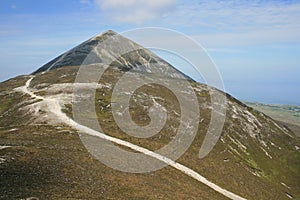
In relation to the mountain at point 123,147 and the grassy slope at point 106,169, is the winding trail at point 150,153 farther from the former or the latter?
the grassy slope at point 106,169

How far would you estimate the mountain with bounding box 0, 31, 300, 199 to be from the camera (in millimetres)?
46062

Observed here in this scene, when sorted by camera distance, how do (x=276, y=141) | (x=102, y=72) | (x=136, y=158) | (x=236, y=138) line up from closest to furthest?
(x=136, y=158), (x=236, y=138), (x=276, y=141), (x=102, y=72)

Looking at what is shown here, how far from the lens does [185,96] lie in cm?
13975

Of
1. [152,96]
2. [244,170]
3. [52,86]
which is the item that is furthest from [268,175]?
[52,86]

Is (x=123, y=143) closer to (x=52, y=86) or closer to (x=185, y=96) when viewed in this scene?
(x=52, y=86)

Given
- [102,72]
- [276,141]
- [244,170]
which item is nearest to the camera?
[244,170]

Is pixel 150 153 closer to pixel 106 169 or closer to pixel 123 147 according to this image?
pixel 123 147

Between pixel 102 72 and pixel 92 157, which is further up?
pixel 102 72

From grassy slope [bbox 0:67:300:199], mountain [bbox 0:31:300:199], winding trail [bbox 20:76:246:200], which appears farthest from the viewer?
winding trail [bbox 20:76:246:200]

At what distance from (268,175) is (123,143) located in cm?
5146

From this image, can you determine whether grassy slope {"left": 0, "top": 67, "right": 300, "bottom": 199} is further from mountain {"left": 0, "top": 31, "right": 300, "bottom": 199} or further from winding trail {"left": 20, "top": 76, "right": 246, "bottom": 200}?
winding trail {"left": 20, "top": 76, "right": 246, "bottom": 200}

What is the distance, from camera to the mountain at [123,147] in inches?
1813

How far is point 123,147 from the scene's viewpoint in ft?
236

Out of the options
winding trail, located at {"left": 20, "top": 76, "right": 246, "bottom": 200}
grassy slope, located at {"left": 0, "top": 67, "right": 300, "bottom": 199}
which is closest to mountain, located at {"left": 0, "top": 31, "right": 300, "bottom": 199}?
grassy slope, located at {"left": 0, "top": 67, "right": 300, "bottom": 199}
